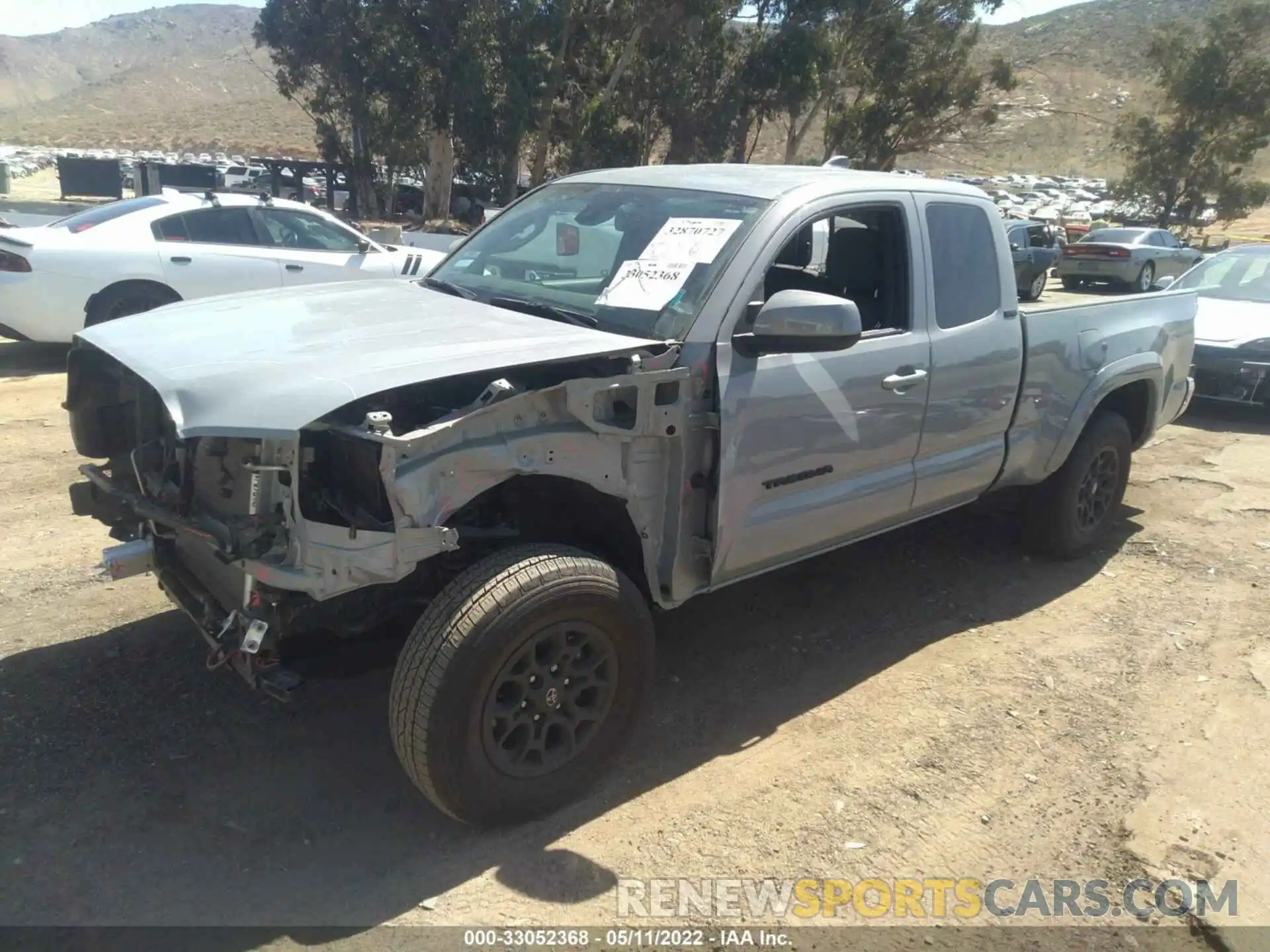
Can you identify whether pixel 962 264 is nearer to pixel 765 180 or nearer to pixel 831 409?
pixel 765 180

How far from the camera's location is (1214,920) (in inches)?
120

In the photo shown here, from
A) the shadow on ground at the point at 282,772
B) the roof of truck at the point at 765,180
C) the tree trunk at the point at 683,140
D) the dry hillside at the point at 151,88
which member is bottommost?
the shadow on ground at the point at 282,772

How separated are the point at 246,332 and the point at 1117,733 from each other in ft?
11.7

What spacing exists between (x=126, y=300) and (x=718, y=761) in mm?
7362

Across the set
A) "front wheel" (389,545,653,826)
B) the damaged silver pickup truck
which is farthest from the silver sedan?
"front wheel" (389,545,653,826)

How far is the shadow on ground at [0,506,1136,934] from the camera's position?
2.93 meters

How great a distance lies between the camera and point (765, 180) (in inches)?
162

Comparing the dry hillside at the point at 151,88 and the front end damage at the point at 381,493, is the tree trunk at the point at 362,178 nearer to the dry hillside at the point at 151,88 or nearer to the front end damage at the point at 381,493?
the dry hillside at the point at 151,88

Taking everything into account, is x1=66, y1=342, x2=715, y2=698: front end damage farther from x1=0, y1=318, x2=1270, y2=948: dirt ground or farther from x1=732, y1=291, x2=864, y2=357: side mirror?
x1=0, y1=318, x2=1270, y2=948: dirt ground

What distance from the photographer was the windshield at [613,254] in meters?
3.59

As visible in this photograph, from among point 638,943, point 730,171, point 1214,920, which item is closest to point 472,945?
point 638,943

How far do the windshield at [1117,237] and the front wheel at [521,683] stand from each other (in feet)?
70.3

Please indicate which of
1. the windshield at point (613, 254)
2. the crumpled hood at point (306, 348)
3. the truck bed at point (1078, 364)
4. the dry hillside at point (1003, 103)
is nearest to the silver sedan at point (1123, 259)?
the truck bed at point (1078, 364)

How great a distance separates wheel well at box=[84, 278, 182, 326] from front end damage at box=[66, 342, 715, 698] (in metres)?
5.50
